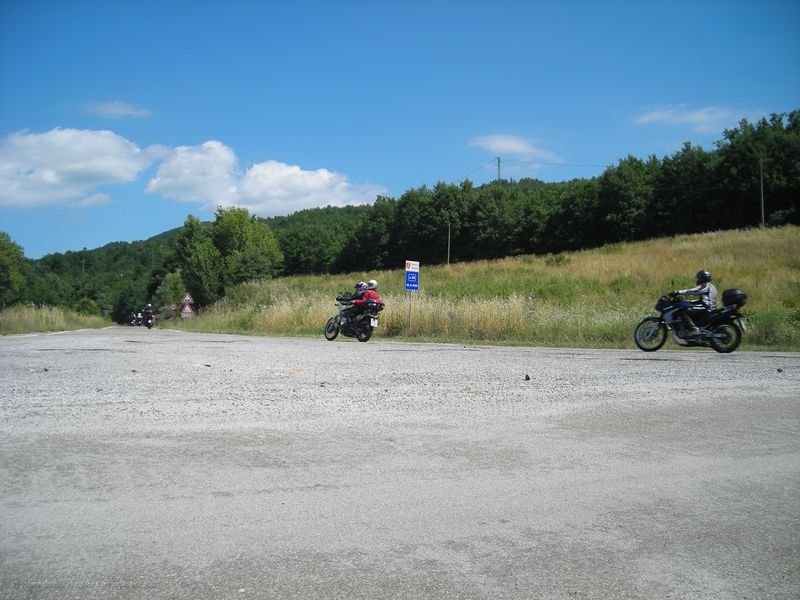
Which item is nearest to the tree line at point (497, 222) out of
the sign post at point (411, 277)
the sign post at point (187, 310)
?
the sign post at point (187, 310)

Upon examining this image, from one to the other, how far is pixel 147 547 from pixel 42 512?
95 centimetres

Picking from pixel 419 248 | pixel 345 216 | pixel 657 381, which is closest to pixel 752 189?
pixel 419 248

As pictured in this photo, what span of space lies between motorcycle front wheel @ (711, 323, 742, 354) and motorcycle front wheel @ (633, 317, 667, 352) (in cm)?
105

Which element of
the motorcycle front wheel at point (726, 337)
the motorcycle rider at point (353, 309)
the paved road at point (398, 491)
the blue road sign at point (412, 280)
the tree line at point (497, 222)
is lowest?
the paved road at point (398, 491)

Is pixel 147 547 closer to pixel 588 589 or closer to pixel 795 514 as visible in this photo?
pixel 588 589

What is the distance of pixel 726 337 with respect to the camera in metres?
13.2

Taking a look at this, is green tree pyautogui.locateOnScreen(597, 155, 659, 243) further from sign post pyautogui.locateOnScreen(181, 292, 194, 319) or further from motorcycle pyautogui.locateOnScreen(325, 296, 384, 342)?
motorcycle pyautogui.locateOnScreen(325, 296, 384, 342)

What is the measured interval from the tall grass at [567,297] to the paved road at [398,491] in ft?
32.8

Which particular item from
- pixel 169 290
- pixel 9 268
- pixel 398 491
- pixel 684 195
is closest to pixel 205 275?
pixel 9 268

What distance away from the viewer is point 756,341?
15633mm

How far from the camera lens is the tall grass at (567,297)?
17.7m

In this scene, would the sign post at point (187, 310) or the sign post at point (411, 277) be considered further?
the sign post at point (187, 310)

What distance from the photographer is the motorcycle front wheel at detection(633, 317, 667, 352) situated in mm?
13828

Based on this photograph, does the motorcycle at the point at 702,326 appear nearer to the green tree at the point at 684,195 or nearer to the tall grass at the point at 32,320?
the tall grass at the point at 32,320
